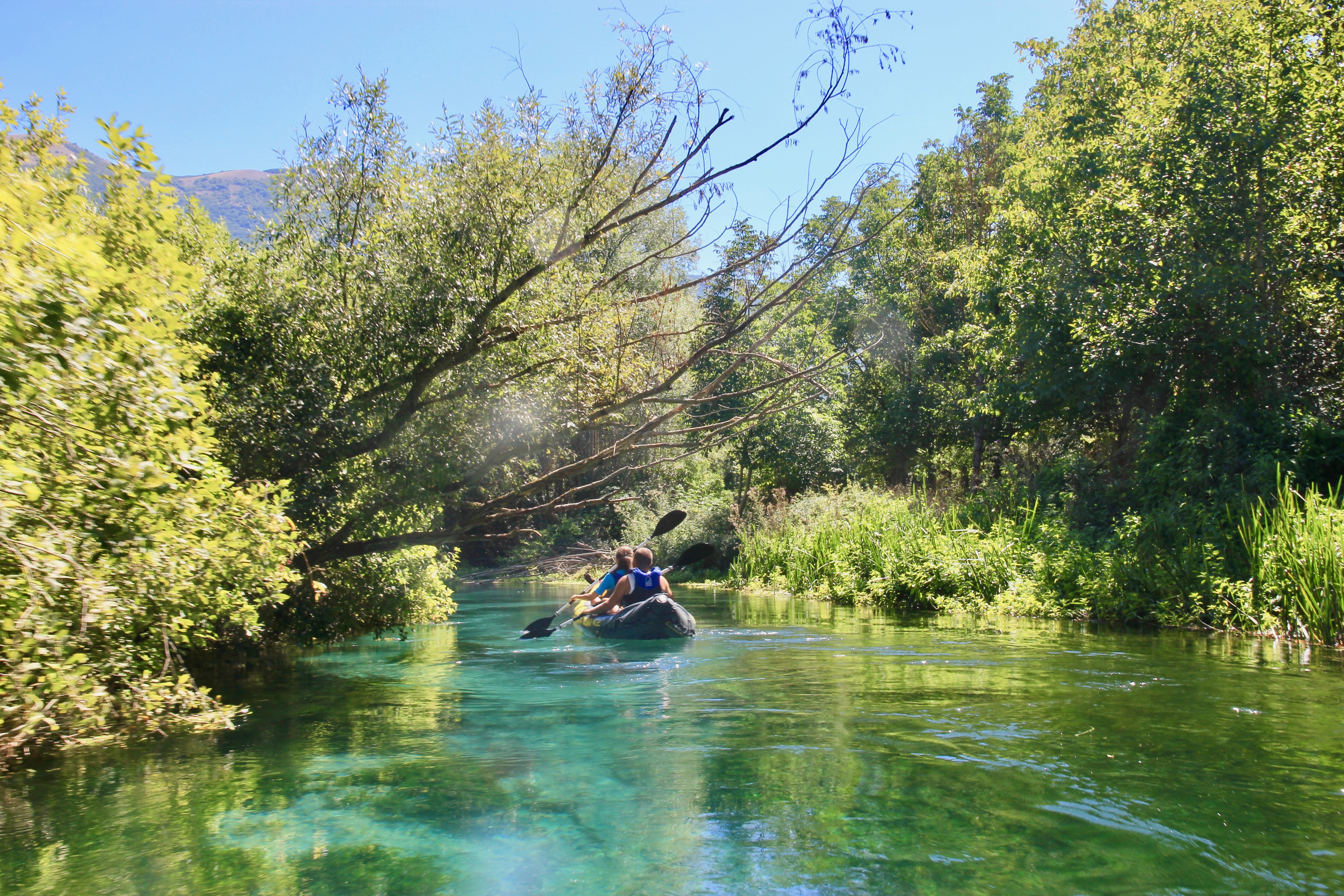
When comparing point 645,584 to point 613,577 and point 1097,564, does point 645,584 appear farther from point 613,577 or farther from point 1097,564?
point 1097,564

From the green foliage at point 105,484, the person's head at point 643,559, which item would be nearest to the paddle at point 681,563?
the person's head at point 643,559

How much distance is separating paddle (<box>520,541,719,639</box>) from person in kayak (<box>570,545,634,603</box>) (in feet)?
1.28

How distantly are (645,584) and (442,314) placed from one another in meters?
4.77

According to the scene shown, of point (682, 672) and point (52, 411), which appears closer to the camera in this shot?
point (52, 411)

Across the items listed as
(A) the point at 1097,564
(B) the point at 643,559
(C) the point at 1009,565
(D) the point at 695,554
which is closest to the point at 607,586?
(B) the point at 643,559

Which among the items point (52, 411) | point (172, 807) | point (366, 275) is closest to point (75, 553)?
point (52, 411)

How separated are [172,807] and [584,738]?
2478 mm

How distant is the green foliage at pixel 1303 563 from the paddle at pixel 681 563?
681 cm

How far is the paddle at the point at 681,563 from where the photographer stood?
11.9 metres

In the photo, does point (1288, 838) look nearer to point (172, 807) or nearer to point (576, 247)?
point (172, 807)

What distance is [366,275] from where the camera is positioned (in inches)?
346

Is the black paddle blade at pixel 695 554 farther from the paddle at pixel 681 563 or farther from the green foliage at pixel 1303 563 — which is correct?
the green foliage at pixel 1303 563

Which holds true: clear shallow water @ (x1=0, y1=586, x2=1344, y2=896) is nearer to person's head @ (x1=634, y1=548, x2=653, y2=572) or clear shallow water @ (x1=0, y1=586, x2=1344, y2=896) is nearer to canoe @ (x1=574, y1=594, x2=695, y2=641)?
canoe @ (x1=574, y1=594, x2=695, y2=641)

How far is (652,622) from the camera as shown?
11.0 m
